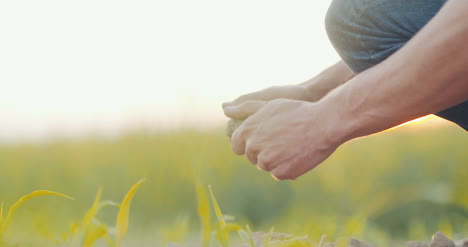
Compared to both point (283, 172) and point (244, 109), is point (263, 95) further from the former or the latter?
point (283, 172)

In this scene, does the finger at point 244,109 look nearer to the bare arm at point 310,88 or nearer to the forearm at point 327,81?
the bare arm at point 310,88

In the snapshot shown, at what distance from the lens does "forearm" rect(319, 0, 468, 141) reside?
847mm

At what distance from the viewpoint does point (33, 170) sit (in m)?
4.20

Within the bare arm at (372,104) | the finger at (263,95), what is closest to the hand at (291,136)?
the bare arm at (372,104)

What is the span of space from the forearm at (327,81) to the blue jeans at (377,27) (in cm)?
24

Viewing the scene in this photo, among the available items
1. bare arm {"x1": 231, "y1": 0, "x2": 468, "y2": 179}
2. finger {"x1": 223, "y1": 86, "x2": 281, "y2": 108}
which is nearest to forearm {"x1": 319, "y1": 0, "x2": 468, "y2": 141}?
bare arm {"x1": 231, "y1": 0, "x2": 468, "y2": 179}

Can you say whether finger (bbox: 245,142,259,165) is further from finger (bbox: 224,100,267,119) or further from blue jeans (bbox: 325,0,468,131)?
blue jeans (bbox: 325,0,468,131)

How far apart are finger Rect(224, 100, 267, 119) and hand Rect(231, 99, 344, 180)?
108mm

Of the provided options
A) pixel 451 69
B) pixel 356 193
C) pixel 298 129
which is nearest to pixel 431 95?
pixel 451 69

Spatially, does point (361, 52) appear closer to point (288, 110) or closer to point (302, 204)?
point (288, 110)

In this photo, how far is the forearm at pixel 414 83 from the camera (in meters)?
0.85

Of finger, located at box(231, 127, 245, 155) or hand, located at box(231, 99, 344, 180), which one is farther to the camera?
finger, located at box(231, 127, 245, 155)

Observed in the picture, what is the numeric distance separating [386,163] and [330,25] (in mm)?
3178

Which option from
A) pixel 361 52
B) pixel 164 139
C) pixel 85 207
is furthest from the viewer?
pixel 164 139
